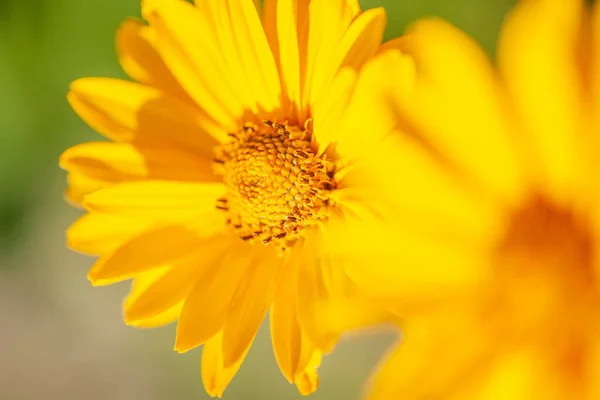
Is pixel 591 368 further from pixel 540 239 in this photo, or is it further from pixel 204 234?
pixel 204 234

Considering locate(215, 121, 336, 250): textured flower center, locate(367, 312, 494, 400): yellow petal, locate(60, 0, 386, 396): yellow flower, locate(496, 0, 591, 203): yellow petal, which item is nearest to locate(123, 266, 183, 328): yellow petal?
locate(60, 0, 386, 396): yellow flower

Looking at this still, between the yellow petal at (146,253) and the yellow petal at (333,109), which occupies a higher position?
the yellow petal at (333,109)

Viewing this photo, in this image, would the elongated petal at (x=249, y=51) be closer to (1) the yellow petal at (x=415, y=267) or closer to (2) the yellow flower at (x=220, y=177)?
(2) the yellow flower at (x=220, y=177)

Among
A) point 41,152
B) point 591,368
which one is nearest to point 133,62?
point 41,152

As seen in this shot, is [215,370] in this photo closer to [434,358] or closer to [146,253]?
[146,253]

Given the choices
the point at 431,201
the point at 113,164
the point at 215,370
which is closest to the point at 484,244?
the point at 431,201

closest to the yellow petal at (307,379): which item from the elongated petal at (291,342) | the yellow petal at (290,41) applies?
the elongated petal at (291,342)
